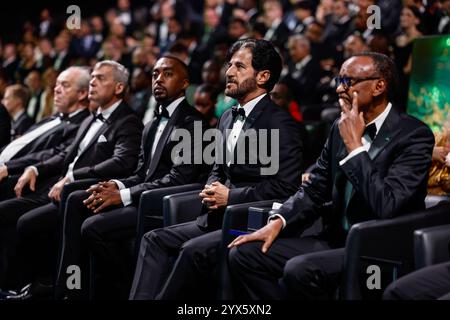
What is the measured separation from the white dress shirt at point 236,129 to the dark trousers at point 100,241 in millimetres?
787

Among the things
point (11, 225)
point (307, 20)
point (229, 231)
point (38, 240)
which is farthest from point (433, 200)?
point (307, 20)

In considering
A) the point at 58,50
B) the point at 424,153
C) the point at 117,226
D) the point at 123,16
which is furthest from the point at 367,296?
the point at 123,16

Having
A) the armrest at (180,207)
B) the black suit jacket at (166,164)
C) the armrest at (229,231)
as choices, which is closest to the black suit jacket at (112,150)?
the black suit jacket at (166,164)

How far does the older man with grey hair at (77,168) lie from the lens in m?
4.79

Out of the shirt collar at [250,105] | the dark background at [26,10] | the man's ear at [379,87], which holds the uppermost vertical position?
the dark background at [26,10]

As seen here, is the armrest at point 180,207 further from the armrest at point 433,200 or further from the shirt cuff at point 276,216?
the armrest at point 433,200

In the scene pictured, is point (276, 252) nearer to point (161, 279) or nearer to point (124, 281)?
point (161, 279)

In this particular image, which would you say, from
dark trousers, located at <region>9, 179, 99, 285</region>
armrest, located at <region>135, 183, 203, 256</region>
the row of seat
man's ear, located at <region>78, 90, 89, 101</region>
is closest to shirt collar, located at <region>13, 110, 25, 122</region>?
man's ear, located at <region>78, 90, 89, 101</region>

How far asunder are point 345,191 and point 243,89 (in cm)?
96

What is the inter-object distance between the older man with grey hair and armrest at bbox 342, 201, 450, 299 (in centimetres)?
216

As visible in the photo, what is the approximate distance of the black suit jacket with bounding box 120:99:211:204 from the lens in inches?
171

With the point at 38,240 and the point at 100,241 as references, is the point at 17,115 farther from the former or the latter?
the point at 100,241

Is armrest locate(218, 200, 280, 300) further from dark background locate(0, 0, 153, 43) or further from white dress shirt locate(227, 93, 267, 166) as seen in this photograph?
dark background locate(0, 0, 153, 43)
